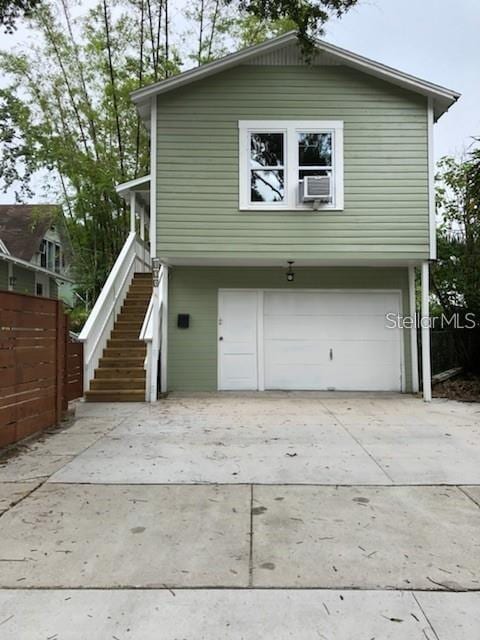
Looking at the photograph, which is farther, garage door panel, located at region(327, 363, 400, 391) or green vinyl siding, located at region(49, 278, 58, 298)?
green vinyl siding, located at region(49, 278, 58, 298)

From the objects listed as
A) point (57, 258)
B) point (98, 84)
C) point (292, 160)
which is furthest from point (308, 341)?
point (57, 258)

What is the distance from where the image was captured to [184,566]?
8.21 ft

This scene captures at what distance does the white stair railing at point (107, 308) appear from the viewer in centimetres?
788

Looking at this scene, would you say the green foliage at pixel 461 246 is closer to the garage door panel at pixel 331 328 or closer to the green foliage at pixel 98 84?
the garage door panel at pixel 331 328

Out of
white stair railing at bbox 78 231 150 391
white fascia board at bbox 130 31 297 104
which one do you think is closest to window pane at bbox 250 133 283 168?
white fascia board at bbox 130 31 297 104

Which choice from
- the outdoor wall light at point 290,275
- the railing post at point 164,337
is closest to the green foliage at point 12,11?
the railing post at point 164,337

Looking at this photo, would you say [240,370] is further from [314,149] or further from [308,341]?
[314,149]

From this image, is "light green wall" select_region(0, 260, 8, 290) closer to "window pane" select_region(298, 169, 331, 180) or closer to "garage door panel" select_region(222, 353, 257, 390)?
"garage door panel" select_region(222, 353, 257, 390)

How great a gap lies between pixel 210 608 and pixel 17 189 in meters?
17.1

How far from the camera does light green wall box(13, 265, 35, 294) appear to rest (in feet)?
53.5

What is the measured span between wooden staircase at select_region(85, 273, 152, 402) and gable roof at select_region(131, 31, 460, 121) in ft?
A: 12.9

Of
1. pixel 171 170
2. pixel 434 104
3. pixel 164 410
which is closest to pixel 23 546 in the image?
pixel 164 410

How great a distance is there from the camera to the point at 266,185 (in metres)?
8.11

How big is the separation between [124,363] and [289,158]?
4546mm
